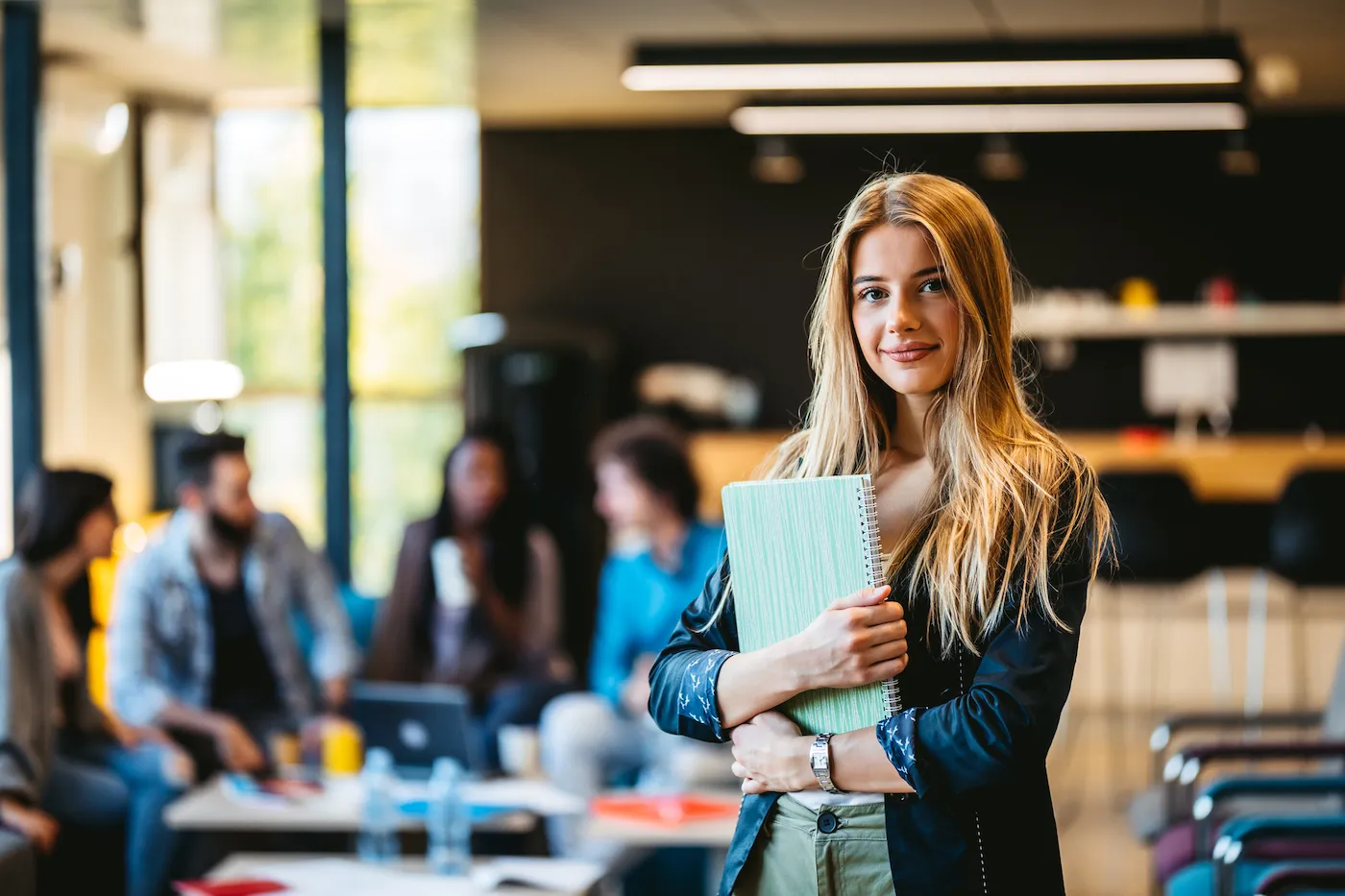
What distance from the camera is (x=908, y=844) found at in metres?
1.57

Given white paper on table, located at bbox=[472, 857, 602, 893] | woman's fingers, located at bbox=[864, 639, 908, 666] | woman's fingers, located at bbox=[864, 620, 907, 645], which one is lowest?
white paper on table, located at bbox=[472, 857, 602, 893]

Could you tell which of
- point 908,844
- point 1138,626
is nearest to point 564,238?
point 1138,626

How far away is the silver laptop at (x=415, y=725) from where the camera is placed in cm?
356

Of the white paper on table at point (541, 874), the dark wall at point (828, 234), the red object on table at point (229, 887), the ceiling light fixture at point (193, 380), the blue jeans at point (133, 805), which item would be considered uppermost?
the dark wall at point (828, 234)

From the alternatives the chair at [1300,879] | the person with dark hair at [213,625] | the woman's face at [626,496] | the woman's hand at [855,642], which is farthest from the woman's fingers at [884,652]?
the person with dark hair at [213,625]

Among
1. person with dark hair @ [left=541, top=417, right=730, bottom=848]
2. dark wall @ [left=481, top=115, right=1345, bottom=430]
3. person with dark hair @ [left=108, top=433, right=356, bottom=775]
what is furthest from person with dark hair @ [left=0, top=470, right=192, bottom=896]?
dark wall @ [left=481, top=115, right=1345, bottom=430]

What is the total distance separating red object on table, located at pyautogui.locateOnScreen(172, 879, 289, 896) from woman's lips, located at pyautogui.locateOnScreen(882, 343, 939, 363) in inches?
65.4

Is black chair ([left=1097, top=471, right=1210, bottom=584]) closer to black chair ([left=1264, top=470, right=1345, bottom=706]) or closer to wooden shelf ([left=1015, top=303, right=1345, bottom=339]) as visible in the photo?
black chair ([left=1264, top=470, right=1345, bottom=706])

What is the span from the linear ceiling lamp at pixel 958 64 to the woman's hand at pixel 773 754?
4782 millimetres

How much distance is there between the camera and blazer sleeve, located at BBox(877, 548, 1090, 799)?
1.52 m

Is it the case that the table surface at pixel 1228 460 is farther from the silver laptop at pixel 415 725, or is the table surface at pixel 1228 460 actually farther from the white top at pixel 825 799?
the white top at pixel 825 799

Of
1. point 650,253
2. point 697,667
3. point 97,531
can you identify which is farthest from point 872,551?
point 650,253

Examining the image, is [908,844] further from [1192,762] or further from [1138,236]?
[1138,236]

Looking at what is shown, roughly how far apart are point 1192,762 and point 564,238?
6.27m
